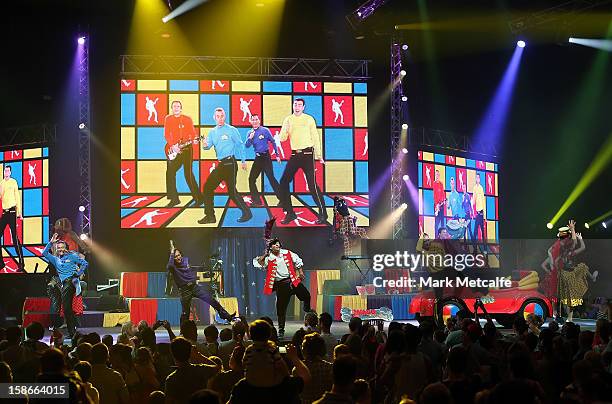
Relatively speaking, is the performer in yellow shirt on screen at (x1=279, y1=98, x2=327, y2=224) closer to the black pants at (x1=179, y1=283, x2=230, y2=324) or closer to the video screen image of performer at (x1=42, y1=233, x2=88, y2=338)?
the black pants at (x1=179, y1=283, x2=230, y2=324)

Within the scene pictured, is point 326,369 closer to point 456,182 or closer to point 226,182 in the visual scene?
point 226,182

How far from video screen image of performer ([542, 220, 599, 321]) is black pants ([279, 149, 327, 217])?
6252 millimetres

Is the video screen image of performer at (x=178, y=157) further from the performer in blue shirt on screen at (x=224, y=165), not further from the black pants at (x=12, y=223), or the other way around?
the black pants at (x=12, y=223)

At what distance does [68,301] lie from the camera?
15484 millimetres

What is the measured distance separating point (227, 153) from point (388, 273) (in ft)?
20.7

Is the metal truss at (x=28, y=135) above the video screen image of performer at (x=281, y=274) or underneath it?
above

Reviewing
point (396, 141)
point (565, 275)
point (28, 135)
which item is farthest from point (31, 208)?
point (565, 275)

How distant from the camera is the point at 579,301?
19.0 meters

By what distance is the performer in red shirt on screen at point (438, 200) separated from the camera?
2538cm

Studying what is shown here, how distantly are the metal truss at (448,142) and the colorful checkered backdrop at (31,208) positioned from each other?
1008 cm

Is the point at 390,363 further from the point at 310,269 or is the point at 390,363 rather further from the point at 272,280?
the point at 310,269

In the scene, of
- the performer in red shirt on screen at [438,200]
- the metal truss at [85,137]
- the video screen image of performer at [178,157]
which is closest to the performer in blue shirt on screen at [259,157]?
the video screen image of performer at [178,157]

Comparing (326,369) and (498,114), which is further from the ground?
(498,114)

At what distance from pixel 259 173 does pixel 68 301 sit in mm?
8245
